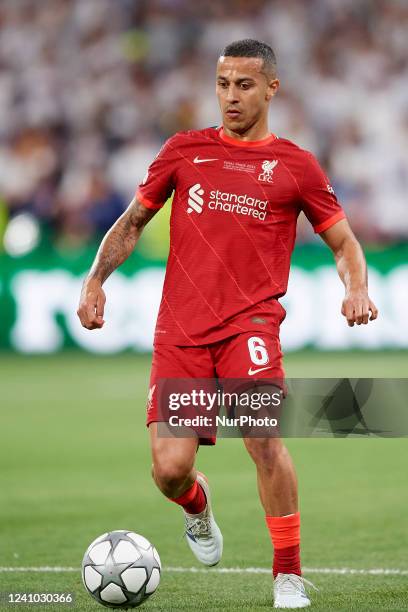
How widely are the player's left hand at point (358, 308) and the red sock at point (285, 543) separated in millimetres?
828

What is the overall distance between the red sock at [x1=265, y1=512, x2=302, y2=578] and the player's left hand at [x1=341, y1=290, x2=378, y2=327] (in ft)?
2.72

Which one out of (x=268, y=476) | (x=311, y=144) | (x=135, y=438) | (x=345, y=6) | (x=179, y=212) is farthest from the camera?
(x=345, y=6)

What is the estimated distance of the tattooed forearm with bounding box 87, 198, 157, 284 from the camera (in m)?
5.14

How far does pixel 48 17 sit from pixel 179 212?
1444cm

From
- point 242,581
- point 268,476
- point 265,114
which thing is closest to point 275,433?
point 268,476

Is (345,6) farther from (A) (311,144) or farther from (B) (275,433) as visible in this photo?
(B) (275,433)

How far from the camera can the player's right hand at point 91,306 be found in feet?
16.3

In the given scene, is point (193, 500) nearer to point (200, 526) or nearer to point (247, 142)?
point (200, 526)

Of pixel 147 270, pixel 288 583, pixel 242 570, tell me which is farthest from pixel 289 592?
pixel 147 270

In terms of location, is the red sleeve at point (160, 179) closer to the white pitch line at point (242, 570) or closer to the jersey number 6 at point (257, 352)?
the jersey number 6 at point (257, 352)

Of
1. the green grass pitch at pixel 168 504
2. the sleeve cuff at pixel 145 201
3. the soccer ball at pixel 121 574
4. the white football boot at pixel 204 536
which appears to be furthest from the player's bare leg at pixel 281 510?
the sleeve cuff at pixel 145 201

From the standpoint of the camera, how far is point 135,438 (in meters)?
10.3

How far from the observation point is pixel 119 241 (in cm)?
521

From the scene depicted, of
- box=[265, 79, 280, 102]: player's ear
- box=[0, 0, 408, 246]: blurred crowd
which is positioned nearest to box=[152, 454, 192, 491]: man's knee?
box=[265, 79, 280, 102]: player's ear
